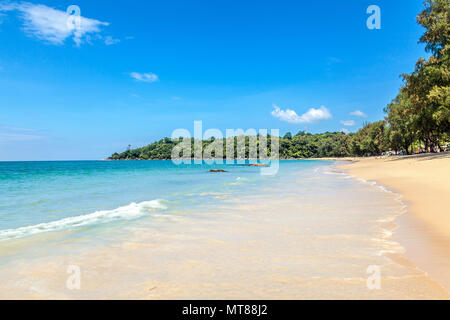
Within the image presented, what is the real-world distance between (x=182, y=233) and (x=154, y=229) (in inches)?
41.8

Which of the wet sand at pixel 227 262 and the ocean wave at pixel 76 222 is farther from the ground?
the wet sand at pixel 227 262

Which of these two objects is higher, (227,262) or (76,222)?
(227,262)

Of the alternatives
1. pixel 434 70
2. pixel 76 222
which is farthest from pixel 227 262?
pixel 434 70

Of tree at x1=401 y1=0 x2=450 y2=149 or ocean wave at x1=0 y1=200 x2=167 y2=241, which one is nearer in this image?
ocean wave at x1=0 y1=200 x2=167 y2=241

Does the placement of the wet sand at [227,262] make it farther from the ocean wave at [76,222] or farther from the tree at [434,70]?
the tree at [434,70]

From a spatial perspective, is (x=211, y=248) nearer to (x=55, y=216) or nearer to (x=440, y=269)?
Result: (x=440, y=269)

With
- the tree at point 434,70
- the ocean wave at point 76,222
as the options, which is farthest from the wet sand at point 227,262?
the tree at point 434,70

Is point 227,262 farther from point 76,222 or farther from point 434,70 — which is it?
point 434,70

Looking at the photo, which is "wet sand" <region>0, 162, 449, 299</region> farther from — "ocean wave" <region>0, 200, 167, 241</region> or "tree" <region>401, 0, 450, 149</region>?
"tree" <region>401, 0, 450, 149</region>

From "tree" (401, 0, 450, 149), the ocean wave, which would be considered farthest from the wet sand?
"tree" (401, 0, 450, 149)

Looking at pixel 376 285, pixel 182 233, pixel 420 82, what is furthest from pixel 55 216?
pixel 420 82

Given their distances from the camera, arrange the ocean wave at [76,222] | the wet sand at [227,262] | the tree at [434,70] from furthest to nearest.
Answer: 1. the tree at [434,70]
2. the ocean wave at [76,222]
3. the wet sand at [227,262]

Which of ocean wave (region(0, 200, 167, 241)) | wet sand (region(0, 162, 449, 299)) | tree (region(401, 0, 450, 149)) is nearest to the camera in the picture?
wet sand (region(0, 162, 449, 299))

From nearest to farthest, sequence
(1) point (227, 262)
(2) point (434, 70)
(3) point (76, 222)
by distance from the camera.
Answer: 1. (1) point (227, 262)
2. (3) point (76, 222)
3. (2) point (434, 70)
